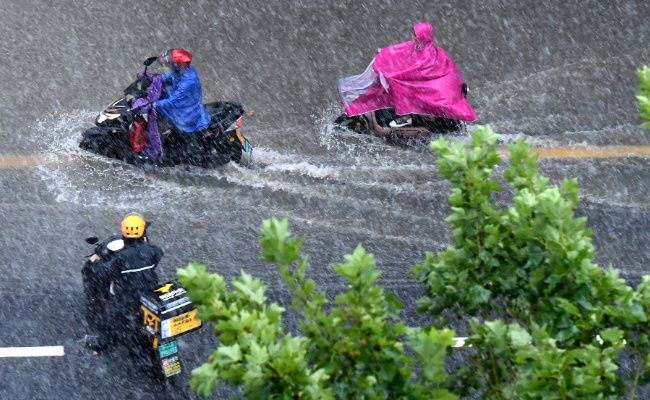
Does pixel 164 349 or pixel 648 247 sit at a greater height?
pixel 164 349

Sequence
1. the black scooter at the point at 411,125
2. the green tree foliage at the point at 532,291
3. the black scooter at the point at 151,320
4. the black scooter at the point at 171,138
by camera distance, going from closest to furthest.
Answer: the green tree foliage at the point at 532,291 < the black scooter at the point at 151,320 < the black scooter at the point at 171,138 < the black scooter at the point at 411,125

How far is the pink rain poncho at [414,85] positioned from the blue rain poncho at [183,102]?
206 cm

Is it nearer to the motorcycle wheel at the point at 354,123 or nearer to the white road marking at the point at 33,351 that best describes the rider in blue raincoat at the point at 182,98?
the motorcycle wheel at the point at 354,123

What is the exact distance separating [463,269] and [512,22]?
35.7 ft

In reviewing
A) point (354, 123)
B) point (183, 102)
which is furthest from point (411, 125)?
point (183, 102)

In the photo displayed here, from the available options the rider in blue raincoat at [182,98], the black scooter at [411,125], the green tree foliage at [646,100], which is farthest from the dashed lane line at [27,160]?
the green tree foliage at [646,100]

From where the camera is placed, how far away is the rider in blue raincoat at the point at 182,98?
10.2 m

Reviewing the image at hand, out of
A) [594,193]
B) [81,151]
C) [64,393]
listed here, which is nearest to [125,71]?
[81,151]

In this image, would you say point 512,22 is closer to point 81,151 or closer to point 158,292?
point 81,151

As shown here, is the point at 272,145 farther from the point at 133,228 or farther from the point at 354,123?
the point at 133,228

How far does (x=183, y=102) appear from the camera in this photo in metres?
10.3

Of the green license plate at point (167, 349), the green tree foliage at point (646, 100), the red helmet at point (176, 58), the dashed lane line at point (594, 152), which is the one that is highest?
the green tree foliage at point (646, 100)

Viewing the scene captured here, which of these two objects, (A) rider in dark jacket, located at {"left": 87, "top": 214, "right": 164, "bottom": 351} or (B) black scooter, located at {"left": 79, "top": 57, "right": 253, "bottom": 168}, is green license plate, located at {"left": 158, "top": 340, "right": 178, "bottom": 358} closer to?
(A) rider in dark jacket, located at {"left": 87, "top": 214, "right": 164, "bottom": 351}

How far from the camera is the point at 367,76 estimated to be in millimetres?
11328
